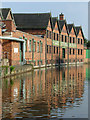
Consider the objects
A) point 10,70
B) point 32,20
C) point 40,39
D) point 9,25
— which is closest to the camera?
point 10,70

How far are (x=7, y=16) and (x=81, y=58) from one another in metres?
36.9

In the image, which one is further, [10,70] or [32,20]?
[32,20]

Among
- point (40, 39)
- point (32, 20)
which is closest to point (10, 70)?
point (40, 39)

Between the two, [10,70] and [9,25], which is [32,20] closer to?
[9,25]

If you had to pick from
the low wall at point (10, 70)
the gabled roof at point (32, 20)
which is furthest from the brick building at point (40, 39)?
the low wall at point (10, 70)

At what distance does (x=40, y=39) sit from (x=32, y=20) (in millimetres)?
8164

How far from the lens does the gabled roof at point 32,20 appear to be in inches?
2159

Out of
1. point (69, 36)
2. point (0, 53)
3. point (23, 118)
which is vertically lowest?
point (23, 118)

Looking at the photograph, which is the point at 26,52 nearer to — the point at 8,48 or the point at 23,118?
the point at 8,48

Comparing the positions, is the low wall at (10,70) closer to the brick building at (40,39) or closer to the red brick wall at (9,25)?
the brick building at (40,39)

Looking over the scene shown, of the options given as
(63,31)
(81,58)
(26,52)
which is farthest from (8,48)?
(81,58)

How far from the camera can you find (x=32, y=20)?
186 feet

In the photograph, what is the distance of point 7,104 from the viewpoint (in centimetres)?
1216

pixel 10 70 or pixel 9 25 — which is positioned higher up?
pixel 9 25
